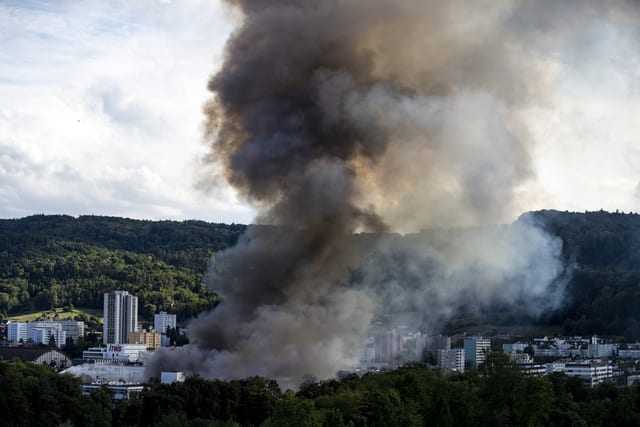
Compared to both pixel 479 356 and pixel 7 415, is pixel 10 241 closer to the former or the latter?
pixel 479 356

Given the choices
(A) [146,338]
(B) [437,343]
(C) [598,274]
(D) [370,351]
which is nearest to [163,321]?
(A) [146,338]

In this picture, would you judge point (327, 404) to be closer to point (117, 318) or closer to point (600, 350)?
point (600, 350)

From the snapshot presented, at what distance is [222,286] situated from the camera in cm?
5600

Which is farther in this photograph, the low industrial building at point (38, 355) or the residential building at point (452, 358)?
the low industrial building at point (38, 355)

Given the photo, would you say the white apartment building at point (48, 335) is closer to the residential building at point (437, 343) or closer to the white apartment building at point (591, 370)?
the residential building at point (437, 343)

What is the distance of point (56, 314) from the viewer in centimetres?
14238

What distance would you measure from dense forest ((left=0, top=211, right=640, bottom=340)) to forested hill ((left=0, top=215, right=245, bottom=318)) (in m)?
0.14

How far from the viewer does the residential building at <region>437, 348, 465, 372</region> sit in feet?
287

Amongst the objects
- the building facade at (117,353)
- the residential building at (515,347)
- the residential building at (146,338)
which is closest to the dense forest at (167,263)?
the residential building at (146,338)

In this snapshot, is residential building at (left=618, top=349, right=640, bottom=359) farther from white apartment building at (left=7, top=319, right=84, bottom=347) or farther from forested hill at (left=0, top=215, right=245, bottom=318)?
white apartment building at (left=7, top=319, right=84, bottom=347)

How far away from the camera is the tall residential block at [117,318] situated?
4990 inches

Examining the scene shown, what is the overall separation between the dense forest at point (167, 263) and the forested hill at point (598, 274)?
0.28 feet

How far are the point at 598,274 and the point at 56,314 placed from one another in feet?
233

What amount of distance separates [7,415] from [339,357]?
19483 mm
